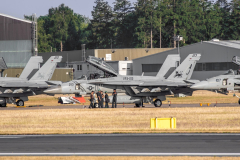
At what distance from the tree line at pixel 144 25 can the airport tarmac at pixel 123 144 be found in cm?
7842

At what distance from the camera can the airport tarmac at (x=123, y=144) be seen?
1283 cm

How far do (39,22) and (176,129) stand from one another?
109048 millimetres

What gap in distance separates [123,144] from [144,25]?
91.3 metres

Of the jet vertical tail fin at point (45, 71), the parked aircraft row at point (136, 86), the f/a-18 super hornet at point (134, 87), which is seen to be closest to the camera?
the f/a-18 super hornet at point (134, 87)

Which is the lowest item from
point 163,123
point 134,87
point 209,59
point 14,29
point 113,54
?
point 163,123

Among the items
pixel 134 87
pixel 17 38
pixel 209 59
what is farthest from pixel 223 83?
pixel 17 38

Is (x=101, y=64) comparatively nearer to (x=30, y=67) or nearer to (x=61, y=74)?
(x=30, y=67)

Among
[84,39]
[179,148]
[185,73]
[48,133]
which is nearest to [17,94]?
[185,73]

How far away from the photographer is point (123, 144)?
570 inches

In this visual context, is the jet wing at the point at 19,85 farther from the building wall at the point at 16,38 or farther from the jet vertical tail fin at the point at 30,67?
the building wall at the point at 16,38

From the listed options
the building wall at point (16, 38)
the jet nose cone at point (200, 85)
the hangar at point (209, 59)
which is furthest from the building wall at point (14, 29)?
the jet nose cone at point (200, 85)

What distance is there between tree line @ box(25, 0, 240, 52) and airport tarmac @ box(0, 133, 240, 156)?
78420 millimetres

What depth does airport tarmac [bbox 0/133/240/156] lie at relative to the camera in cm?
1283

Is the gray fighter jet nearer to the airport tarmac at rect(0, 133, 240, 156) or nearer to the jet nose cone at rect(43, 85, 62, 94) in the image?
the jet nose cone at rect(43, 85, 62, 94)
